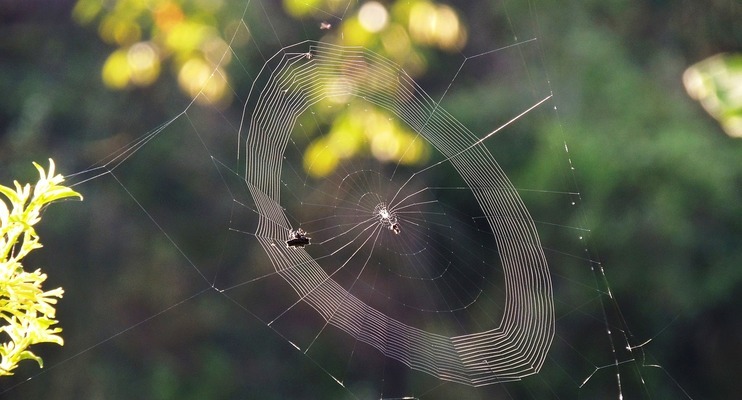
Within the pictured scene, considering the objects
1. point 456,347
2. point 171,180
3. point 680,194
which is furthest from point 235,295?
point 680,194

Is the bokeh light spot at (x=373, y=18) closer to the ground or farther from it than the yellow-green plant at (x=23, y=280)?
farther from it

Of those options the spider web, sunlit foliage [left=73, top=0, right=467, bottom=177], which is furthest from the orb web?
sunlit foliage [left=73, top=0, right=467, bottom=177]

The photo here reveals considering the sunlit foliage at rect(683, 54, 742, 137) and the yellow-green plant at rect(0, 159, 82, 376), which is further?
the yellow-green plant at rect(0, 159, 82, 376)

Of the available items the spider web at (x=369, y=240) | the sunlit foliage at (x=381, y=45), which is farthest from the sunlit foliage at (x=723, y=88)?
the spider web at (x=369, y=240)

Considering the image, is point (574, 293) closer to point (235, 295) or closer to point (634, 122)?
point (634, 122)

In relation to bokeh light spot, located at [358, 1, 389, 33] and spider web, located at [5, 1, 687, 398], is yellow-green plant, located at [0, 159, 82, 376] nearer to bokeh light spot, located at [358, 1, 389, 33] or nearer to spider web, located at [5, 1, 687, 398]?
bokeh light spot, located at [358, 1, 389, 33]

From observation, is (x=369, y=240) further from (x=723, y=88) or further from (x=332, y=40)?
(x=723, y=88)

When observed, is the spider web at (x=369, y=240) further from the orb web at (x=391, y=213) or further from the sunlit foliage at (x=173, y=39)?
the sunlit foliage at (x=173, y=39)

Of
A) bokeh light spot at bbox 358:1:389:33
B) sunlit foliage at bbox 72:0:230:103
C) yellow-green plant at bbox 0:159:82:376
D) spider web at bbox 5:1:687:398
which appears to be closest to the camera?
yellow-green plant at bbox 0:159:82:376
